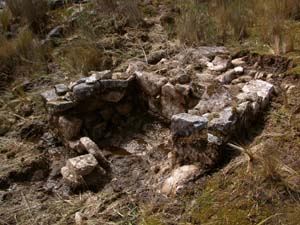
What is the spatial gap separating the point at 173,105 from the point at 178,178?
85 centimetres

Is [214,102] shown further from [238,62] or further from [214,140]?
[238,62]

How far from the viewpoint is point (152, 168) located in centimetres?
280

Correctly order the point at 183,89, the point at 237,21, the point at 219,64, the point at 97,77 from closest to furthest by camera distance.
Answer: the point at 183,89 → the point at 97,77 → the point at 219,64 → the point at 237,21

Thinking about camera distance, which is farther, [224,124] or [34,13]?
[34,13]

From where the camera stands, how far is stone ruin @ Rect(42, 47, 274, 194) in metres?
2.53

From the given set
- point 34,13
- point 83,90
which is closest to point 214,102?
point 83,90

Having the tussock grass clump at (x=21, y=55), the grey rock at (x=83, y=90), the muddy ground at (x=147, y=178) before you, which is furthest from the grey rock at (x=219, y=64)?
the tussock grass clump at (x=21, y=55)

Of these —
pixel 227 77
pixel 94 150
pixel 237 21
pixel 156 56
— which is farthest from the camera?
pixel 237 21

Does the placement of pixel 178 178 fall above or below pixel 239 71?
below

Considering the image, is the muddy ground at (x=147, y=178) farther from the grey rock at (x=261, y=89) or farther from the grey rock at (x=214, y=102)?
the grey rock at (x=214, y=102)

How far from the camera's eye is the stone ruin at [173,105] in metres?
2.53

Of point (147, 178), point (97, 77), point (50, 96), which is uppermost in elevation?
point (97, 77)

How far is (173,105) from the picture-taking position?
3158 mm

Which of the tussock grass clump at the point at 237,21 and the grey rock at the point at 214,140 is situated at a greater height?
the tussock grass clump at the point at 237,21
